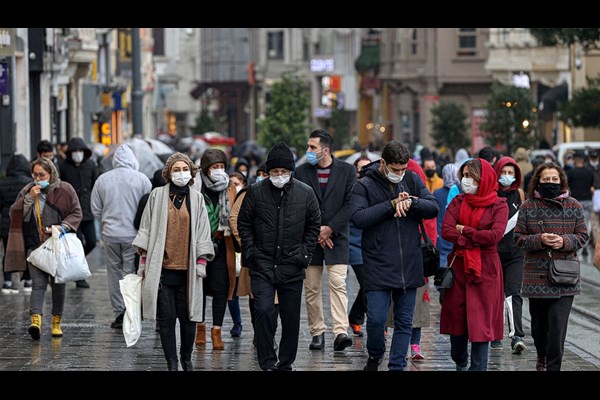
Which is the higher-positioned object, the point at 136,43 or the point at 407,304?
the point at 136,43

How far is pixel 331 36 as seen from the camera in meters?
98.6

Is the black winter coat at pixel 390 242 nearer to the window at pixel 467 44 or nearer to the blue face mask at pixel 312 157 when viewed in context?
the blue face mask at pixel 312 157

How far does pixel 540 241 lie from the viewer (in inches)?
493

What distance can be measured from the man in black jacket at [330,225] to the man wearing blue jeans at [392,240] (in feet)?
5.77

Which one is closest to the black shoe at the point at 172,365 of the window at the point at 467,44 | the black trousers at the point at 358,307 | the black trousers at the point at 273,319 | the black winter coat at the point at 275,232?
the black trousers at the point at 273,319

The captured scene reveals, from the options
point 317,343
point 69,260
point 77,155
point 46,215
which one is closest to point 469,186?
point 317,343

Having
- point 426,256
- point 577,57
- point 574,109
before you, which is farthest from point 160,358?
point 577,57

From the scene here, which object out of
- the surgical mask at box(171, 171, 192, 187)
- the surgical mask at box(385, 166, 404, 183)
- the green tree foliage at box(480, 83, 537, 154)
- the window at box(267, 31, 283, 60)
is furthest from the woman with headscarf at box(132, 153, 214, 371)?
the window at box(267, 31, 283, 60)

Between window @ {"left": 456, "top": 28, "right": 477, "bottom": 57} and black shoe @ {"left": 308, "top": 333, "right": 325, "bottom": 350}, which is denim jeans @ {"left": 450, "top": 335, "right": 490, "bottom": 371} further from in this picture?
window @ {"left": 456, "top": 28, "right": 477, "bottom": 57}

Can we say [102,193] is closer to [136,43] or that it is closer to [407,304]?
[407,304]

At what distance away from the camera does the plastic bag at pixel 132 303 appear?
515 inches

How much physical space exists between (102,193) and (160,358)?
269cm

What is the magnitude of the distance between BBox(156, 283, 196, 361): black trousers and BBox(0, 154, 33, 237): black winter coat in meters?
7.11
